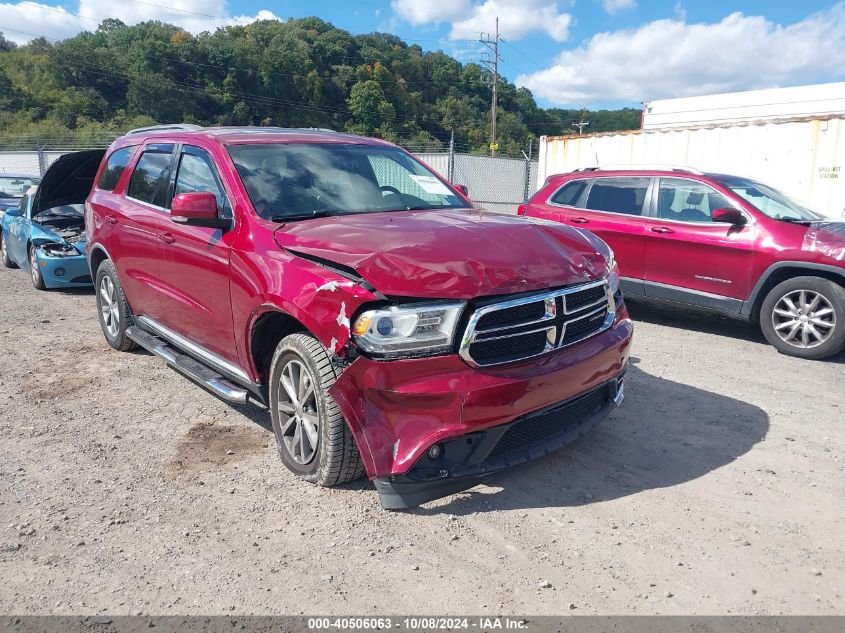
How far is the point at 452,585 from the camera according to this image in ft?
8.80

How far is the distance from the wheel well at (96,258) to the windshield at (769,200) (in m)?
→ 6.28

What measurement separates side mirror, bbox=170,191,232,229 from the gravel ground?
1.39 metres

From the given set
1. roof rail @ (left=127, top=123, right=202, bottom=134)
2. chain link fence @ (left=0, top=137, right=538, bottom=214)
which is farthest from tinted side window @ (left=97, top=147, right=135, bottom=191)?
chain link fence @ (left=0, top=137, right=538, bottom=214)

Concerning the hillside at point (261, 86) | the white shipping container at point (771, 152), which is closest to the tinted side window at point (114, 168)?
the white shipping container at point (771, 152)

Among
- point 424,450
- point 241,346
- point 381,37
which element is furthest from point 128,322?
point 381,37

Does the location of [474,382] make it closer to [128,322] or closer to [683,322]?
[128,322]

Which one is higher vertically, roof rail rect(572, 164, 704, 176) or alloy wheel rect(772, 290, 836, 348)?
roof rail rect(572, 164, 704, 176)

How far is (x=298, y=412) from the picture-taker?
138 inches

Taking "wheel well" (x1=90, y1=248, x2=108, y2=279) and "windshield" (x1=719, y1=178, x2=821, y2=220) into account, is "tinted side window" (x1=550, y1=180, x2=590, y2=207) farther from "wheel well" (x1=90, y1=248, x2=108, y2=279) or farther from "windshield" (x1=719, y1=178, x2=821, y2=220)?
"wheel well" (x1=90, y1=248, x2=108, y2=279)

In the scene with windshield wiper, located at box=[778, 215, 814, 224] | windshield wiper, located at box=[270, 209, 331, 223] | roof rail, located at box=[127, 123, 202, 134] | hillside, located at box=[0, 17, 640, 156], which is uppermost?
hillside, located at box=[0, 17, 640, 156]

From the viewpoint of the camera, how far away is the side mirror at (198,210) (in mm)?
3736

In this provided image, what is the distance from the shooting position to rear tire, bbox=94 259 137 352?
18.7ft

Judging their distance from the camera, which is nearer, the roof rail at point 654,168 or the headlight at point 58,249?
the roof rail at point 654,168

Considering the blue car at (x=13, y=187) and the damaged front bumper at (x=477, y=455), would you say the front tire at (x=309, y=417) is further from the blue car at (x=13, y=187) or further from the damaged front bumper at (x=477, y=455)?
the blue car at (x=13, y=187)
